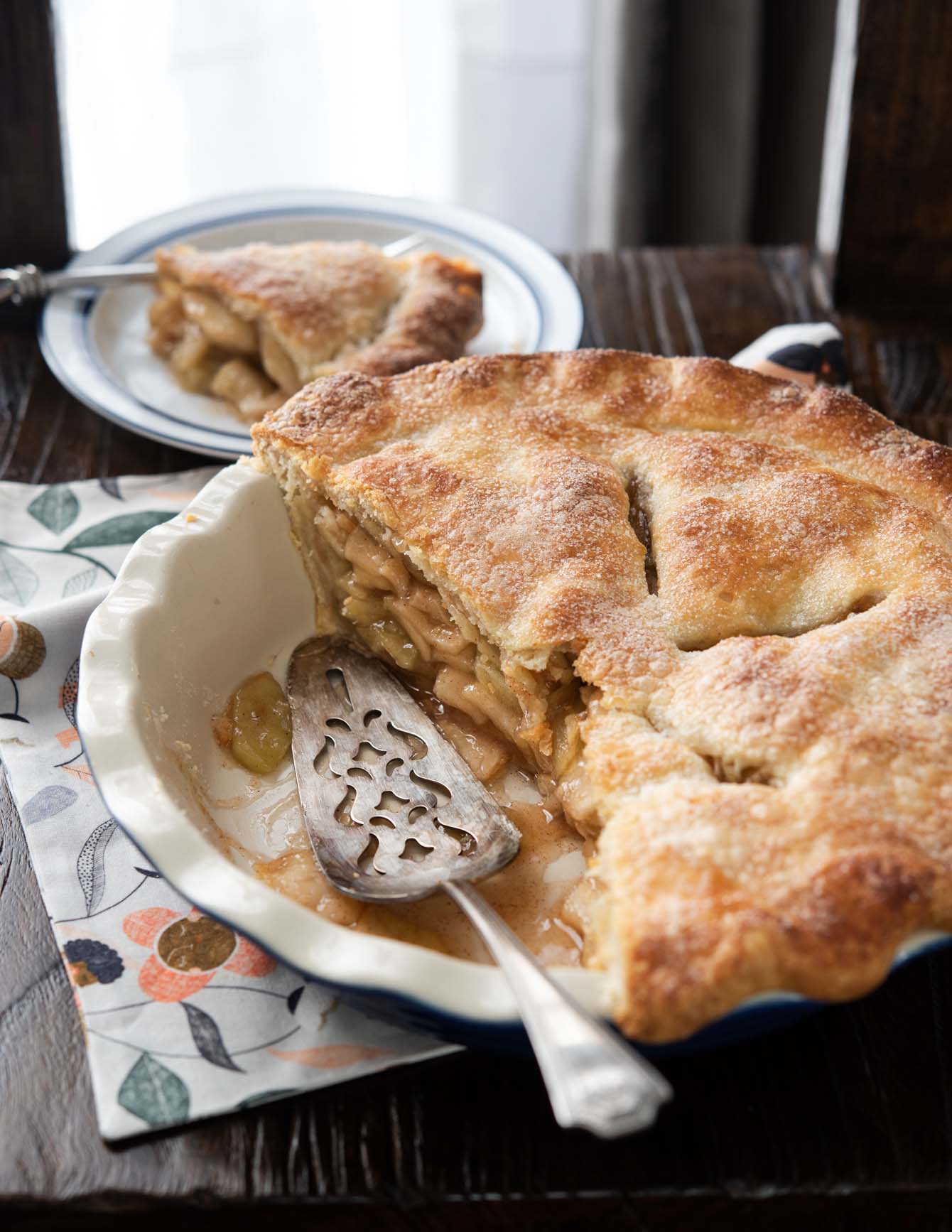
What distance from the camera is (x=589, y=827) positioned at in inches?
57.6

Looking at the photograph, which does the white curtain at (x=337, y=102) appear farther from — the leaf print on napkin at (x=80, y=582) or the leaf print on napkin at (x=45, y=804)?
the leaf print on napkin at (x=45, y=804)

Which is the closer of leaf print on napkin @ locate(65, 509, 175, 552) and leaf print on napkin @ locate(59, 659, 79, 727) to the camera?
leaf print on napkin @ locate(59, 659, 79, 727)

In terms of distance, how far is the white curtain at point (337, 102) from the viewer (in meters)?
4.19

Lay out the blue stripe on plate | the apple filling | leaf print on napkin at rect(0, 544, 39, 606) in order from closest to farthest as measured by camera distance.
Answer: the apple filling, leaf print on napkin at rect(0, 544, 39, 606), the blue stripe on plate

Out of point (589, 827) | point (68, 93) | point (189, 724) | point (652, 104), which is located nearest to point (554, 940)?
point (589, 827)

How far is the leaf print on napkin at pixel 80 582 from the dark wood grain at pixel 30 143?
110cm

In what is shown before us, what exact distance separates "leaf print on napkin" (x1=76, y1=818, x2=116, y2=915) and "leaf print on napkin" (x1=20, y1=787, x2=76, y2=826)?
6 cm

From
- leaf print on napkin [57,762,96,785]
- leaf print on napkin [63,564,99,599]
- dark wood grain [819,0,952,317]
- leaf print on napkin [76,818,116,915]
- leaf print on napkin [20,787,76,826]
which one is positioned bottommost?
leaf print on napkin [76,818,116,915]

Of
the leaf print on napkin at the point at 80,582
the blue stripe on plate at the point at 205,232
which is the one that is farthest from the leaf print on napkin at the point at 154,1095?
the blue stripe on plate at the point at 205,232

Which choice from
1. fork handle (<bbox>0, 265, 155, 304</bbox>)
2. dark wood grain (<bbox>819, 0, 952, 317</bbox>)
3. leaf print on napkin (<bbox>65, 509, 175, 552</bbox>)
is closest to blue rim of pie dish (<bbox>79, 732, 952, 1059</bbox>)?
leaf print on napkin (<bbox>65, 509, 175, 552</bbox>)

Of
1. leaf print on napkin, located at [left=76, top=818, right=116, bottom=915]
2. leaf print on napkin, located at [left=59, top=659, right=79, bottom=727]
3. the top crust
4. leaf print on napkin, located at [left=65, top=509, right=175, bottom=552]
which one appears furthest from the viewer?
the top crust

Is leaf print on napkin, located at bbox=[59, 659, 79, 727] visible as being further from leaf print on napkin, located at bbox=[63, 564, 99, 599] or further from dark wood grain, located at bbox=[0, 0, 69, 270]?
dark wood grain, located at bbox=[0, 0, 69, 270]

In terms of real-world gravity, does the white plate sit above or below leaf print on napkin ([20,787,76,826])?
above

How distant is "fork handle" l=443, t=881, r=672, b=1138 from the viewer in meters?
0.95
